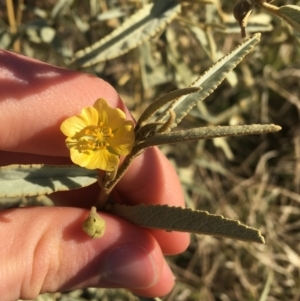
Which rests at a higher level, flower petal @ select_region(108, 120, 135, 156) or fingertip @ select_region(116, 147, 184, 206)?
flower petal @ select_region(108, 120, 135, 156)

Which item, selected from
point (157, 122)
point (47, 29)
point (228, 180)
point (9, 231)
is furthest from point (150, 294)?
point (228, 180)

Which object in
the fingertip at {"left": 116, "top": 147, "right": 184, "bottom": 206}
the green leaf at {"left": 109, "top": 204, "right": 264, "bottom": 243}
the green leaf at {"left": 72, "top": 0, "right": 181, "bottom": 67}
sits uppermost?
the green leaf at {"left": 72, "top": 0, "right": 181, "bottom": 67}

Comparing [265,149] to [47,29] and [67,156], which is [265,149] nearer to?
[47,29]

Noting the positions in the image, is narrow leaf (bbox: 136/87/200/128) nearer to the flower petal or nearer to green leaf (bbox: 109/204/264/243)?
the flower petal

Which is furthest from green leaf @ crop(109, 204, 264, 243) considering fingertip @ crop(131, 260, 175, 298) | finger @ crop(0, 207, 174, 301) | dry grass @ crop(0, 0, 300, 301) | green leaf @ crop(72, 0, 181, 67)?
dry grass @ crop(0, 0, 300, 301)

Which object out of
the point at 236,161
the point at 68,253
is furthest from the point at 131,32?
the point at 236,161

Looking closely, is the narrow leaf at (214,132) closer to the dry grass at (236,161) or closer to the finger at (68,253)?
the finger at (68,253)

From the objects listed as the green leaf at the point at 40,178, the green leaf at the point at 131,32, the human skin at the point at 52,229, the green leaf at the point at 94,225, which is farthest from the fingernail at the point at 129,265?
the green leaf at the point at 131,32

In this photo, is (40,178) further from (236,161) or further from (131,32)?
(236,161)

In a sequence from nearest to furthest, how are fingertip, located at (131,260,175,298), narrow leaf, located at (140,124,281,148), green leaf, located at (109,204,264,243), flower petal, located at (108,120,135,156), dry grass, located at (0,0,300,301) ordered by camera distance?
narrow leaf, located at (140,124,281,148)
green leaf, located at (109,204,264,243)
flower petal, located at (108,120,135,156)
fingertip, located at (131,260,175,298)
dry grass, located at (0,0,300,301)
